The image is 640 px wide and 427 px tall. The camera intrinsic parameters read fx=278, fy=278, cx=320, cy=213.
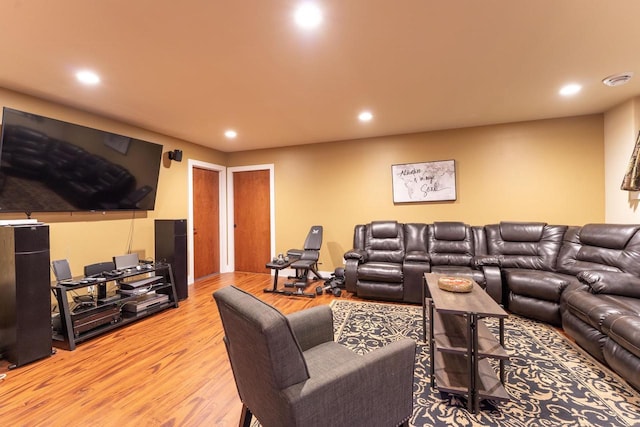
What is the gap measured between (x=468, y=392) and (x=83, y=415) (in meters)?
2.39

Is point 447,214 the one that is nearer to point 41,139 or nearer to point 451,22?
point 451,22

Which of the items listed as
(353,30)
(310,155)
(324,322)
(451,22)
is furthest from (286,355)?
(310,155)

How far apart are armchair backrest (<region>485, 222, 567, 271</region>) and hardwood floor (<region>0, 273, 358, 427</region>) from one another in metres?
3.57

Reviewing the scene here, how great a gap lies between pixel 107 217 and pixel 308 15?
3483mm

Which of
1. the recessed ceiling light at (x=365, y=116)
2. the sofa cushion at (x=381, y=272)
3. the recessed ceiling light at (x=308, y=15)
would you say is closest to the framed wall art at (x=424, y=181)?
the recessed ceiling light at (x=365, y=116)

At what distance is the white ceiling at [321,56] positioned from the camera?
5.72 ft

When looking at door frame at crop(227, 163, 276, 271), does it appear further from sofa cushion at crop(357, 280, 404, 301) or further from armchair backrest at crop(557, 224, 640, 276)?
armchair backrest at crop(557, 224, 640, 276)

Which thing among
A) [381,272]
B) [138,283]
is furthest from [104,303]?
[381,272]

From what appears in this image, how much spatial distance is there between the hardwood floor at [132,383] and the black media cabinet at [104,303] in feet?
0.40

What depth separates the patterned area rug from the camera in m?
1.65

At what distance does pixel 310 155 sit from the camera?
17.2 ft

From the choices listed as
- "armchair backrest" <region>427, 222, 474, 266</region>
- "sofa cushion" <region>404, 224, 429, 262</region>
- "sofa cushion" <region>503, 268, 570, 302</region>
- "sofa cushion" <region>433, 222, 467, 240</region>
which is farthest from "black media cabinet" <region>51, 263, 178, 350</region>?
"sofa cushion" <region>503, 268, 570, 302</region>

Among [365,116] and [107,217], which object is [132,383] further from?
[365,116]

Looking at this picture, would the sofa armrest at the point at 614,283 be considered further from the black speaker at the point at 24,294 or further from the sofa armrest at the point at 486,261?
the black speaker at the point at 24,294
